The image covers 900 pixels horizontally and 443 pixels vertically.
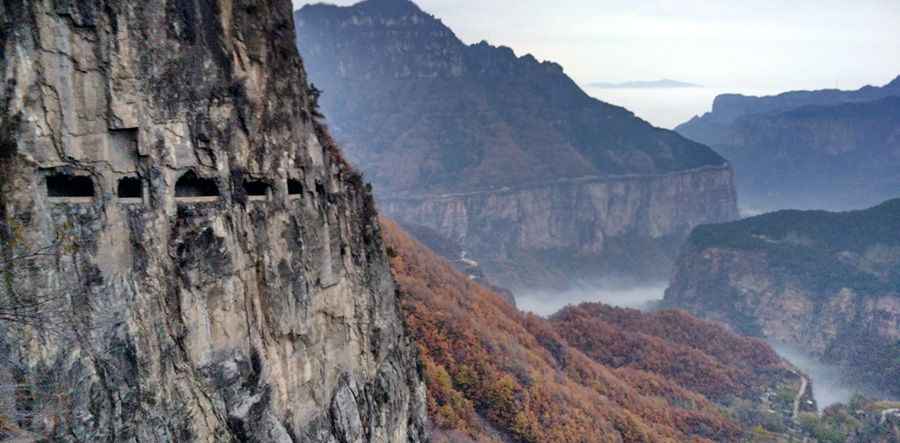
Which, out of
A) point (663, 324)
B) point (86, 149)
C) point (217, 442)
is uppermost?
point (86, 149)

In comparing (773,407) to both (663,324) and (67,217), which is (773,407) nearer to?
(663,324)

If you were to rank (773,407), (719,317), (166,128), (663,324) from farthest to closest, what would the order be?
(719,317)
(663,324)
(773,407)
(166,128)

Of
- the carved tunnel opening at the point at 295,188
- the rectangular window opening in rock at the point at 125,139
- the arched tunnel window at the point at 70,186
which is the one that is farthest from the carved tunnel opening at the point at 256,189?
the arched tunnel window at the point at 70,186

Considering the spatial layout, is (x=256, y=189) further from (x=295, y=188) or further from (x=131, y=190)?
(x=131, y=190)

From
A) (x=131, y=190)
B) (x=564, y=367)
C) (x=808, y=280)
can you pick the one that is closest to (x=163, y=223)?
(x=131, y=190)

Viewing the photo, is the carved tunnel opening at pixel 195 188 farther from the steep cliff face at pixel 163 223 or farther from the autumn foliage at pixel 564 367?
the autumn foliage at pixel 564 367

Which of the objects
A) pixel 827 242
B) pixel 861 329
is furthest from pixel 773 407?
pixel 827 242
